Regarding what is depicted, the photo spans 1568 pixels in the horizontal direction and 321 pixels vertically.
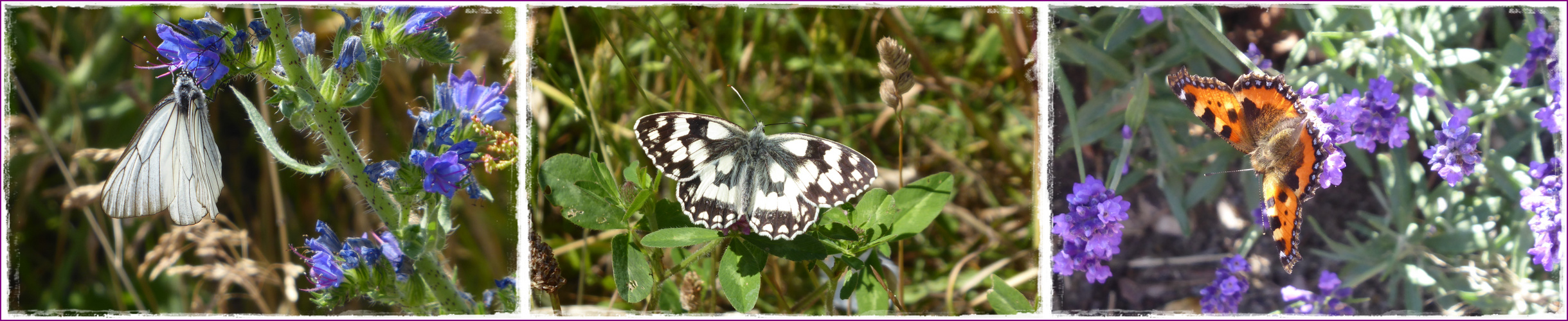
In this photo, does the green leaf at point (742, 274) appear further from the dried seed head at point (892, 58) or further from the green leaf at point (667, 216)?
the dried seed head at point (892, 58)

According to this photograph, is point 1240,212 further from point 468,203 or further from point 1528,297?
point 468,203

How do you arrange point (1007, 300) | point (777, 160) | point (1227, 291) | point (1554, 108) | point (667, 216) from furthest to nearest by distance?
point (1227, 291)
point (1554, 108)
point (1007, 300)
point (667, 216)
point (777, 160)

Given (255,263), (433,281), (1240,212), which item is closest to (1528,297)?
(1240,212)

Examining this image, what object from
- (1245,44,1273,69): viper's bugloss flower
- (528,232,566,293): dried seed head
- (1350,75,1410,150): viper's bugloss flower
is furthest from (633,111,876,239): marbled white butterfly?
(1350,75,1410,150): viper's bugloss flower

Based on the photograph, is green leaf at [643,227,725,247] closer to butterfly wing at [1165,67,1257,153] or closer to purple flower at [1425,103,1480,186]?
butterfly wing at [1165,67,1257,153]

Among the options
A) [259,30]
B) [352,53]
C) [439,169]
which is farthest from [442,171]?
[259,30]

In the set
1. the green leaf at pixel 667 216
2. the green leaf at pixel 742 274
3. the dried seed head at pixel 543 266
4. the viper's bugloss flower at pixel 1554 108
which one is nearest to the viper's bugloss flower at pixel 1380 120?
the viper's bugloss flower at pixel 1554 108

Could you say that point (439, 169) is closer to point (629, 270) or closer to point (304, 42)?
point (304, 42)
